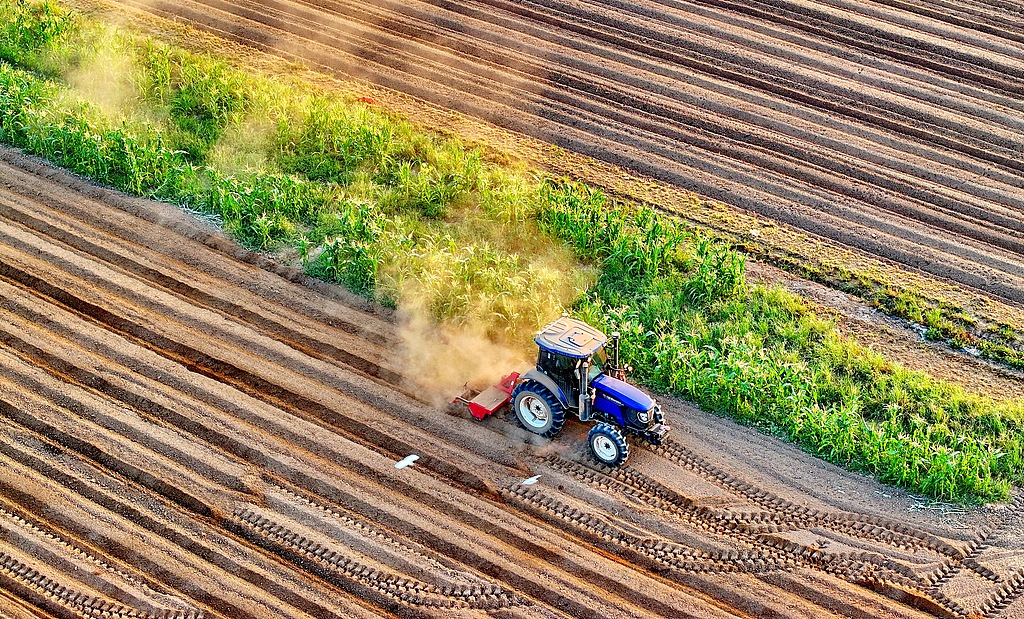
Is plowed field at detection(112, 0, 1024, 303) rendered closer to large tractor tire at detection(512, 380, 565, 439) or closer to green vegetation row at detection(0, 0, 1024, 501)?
green vegetation row at detection(0, 0, 1024, 501)

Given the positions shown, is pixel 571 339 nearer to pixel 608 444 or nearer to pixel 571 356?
Answer: pixel 571 356

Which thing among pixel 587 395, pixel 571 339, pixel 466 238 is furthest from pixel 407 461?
pixel 466 238

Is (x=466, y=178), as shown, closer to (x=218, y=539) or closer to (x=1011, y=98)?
(x=218, y=539)

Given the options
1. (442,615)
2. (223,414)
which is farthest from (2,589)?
(442,615)

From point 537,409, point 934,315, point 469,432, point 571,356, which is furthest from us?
point 934,315

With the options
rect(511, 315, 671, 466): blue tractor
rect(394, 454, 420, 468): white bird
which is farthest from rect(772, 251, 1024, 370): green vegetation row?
rect(394, 454, 420, 468): white bird

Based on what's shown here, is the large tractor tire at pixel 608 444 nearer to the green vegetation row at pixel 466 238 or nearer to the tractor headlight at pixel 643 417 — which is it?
the tractor headlight at pixel 643 417

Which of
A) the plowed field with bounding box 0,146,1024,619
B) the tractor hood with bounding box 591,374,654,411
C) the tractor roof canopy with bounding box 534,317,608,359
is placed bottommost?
the plowed field with bounding box 0,146,1024,619
